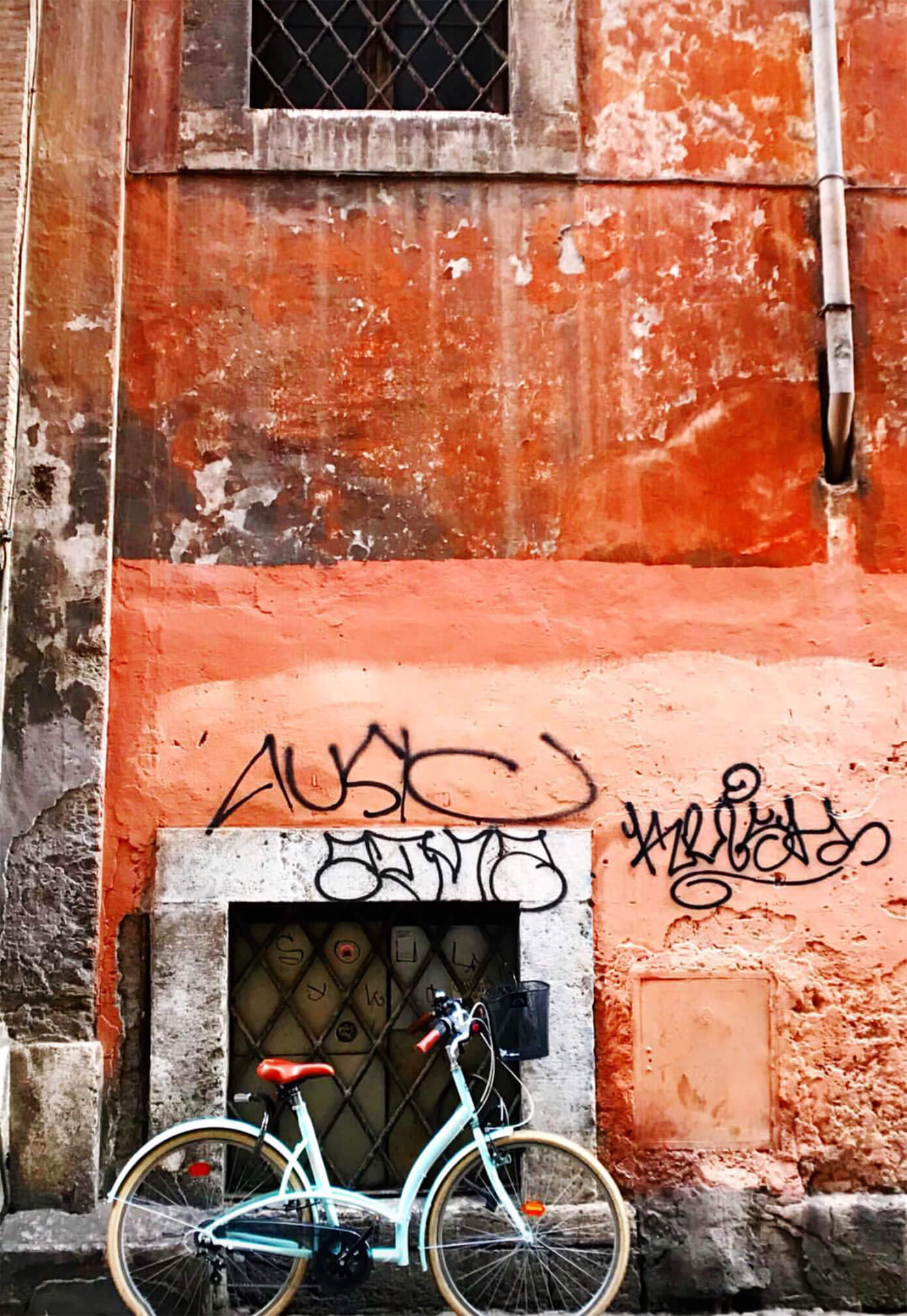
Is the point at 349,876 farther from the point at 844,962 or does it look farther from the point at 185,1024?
the point at 844,962

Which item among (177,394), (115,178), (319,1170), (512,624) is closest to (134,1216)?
(319,1170)

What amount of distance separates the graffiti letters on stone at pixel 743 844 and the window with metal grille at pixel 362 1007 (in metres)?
0.60

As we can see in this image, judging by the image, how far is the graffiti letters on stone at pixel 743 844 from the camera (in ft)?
16.2

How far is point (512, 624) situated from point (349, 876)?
1.11 meters

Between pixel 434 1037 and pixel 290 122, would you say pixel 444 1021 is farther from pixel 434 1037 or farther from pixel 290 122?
pixel 290 122

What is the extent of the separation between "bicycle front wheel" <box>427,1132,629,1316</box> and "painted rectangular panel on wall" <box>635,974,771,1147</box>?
384 millimetres

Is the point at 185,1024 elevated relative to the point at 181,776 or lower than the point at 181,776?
lower

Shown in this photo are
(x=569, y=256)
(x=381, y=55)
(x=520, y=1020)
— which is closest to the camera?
(x=520, y=1020)

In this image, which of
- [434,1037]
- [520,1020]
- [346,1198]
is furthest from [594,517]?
[346,1198]

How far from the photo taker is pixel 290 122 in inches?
204

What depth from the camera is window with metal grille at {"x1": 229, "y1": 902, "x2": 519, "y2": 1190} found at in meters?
4.86

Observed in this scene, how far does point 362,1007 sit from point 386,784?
0.82 m

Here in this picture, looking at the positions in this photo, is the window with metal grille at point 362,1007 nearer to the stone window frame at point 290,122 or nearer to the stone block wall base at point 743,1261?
the stone block wall base at point 743,1261

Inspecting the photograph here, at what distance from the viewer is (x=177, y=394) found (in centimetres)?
508
